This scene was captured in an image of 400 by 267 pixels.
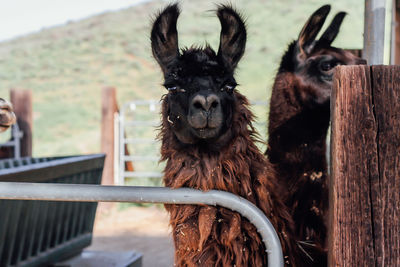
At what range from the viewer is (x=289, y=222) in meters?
2.22

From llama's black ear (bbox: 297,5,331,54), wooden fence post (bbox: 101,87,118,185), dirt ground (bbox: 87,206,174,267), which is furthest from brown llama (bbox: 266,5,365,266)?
wooden fence post (bbox: 101,87,118,185)

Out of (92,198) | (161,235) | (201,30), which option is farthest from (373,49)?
(201,30)

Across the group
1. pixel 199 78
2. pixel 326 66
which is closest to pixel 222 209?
pixel 199 78

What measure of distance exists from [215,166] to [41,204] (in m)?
2.17

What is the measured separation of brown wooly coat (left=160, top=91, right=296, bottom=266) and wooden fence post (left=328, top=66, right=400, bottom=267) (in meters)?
0.66

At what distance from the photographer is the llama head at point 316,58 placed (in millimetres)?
3277

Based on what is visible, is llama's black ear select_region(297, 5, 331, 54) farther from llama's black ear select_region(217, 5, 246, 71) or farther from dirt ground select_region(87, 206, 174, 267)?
dirt ground select_region(87, 206, 174, 267)

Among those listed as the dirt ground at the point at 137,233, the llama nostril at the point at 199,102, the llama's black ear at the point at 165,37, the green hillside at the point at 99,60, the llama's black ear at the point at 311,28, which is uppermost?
the green hillside at the point at 99,60

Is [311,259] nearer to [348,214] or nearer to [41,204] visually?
[348,214]

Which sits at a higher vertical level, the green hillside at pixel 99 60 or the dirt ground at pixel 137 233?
the green hillside at pixel 99 60

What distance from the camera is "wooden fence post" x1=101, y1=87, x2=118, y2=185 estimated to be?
8.20 metres

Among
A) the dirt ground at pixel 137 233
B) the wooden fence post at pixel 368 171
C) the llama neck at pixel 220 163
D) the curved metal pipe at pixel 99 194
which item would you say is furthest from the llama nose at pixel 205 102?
the dirt ground at pixel 137 233

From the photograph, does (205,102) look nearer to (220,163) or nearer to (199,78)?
(199,78)

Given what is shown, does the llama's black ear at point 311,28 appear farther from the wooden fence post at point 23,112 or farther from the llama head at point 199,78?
the wooden fence post at point 23,112
